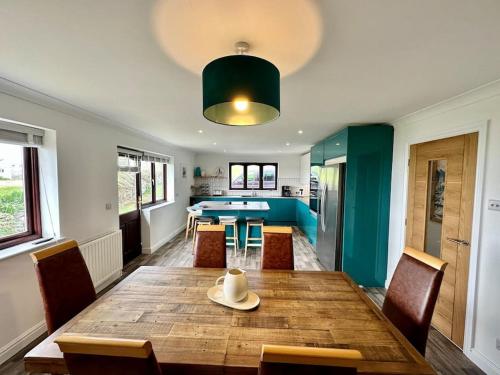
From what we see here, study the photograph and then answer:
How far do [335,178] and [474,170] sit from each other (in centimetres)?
155

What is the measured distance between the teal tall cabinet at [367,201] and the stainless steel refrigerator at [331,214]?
0.10m

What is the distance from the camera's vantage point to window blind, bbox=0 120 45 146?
1.91 metres

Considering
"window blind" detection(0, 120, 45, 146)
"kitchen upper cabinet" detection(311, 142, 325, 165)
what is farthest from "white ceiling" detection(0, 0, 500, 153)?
"kitchen upper cabinet" detection(311, 142, 325, 165)

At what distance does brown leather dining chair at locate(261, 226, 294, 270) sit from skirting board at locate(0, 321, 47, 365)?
7.28 feet

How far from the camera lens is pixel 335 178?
10.9 feet

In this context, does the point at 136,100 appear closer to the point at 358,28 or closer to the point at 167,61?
the point at 167,61

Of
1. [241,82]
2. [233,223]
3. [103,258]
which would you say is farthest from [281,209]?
[241,82]

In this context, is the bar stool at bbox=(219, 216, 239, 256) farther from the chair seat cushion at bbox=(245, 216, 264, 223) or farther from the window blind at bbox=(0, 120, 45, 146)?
the window blind at bbox=(0, 120, 45, 146)

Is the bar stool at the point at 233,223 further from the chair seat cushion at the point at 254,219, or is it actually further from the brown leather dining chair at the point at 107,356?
the brown leather dining chair at the point at 107,356

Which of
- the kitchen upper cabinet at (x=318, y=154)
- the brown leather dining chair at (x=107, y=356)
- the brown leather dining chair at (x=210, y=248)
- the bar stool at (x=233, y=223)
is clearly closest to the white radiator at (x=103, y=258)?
the brown leather dining chair at (x=210, y=248)

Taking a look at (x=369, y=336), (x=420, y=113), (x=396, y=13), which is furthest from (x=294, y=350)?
(x=420, y=113)

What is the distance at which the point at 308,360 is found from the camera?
64cm

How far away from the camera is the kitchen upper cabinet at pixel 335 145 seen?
3.21m

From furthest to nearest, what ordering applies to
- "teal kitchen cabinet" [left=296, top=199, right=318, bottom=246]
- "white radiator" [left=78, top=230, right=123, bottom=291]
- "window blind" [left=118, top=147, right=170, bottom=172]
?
"teal kitchen cabinet" [left=296, top=199, right=318, bottom=246] < "window blind" [left=118, top=147, right=170, bottom=172] < "white radiator" [left=78, top=230, right=123, bottom=291]
